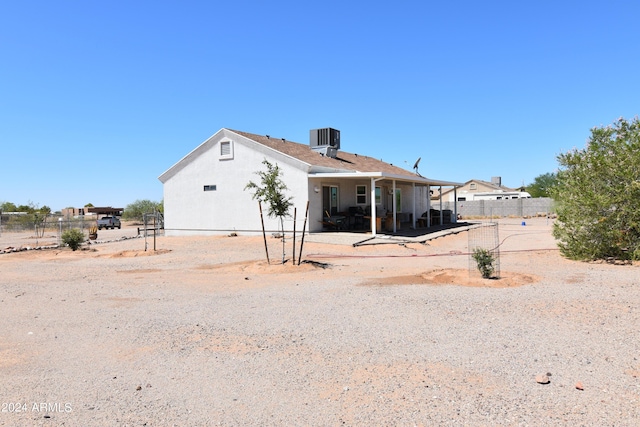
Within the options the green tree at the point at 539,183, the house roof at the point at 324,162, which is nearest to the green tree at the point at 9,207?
the house roof at the point at 324,162

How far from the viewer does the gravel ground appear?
3686 millimetres

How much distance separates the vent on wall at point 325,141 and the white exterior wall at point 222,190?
18.5ft

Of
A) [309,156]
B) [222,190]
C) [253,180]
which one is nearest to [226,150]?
[222,190]

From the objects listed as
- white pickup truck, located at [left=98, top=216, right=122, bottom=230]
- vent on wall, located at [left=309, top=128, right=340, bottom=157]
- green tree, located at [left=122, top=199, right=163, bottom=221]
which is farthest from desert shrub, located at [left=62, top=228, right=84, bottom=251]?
green tree, located at [left=122, top=199, right=163, bottom=221]

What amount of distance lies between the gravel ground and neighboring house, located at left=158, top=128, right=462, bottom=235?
10413 mm

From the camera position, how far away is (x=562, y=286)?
28.4 feet

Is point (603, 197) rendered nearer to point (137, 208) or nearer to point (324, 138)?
point (324, 138)

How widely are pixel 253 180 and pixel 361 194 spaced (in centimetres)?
610

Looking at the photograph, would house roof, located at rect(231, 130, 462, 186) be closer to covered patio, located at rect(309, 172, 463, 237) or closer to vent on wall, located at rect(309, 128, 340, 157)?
covered patio, located at rect(309, 172, 463, 237)

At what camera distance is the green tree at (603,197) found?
11.6 meters

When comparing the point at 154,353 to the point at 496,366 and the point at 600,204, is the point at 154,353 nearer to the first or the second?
the point at 496,366

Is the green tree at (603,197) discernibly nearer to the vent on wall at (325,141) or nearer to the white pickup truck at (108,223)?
the vent on wall at (325,141)

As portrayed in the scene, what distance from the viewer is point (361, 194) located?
24.5 m

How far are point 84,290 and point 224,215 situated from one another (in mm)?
13422
